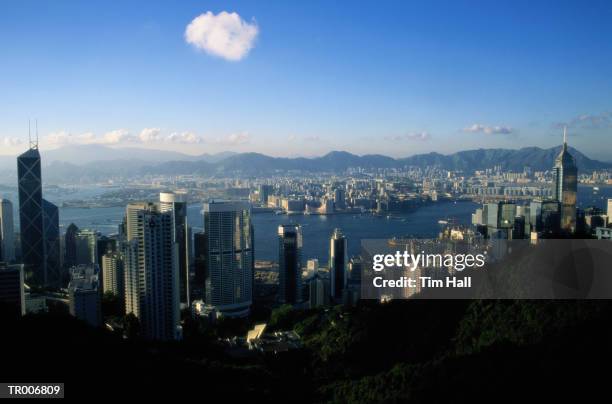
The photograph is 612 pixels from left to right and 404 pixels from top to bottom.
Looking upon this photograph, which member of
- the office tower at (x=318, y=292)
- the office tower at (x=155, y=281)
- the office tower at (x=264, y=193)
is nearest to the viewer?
the office tower at (x=155, y=281)

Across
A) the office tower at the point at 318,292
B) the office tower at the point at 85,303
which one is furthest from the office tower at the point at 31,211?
the office tower at the point at 318,292

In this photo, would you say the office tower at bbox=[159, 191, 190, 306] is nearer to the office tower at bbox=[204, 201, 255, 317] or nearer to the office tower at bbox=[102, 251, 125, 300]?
the office tower at bbox=[204, 201, 255, 317]

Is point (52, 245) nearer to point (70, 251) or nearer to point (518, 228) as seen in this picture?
point (70, 251)

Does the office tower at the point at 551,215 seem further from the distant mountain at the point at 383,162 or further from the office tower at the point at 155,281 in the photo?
the office tower at the point at 155,281

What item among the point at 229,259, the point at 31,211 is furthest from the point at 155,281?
the point at 31,211

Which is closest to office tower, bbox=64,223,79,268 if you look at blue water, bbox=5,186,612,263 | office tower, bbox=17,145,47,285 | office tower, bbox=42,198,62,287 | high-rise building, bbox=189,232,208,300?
office tower, bbox=42,198,62,287

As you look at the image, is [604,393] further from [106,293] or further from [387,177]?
[387,177]

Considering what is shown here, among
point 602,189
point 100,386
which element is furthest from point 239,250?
point 602,189

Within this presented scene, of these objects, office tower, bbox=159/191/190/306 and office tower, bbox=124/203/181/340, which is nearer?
office tower, bbox=124/203/181/340
